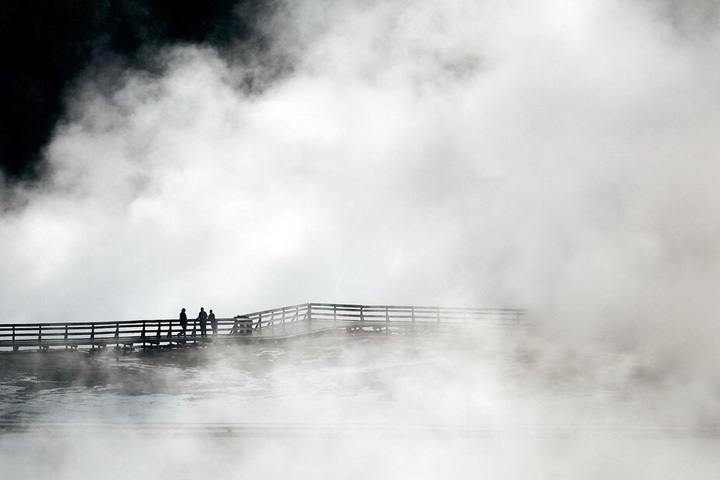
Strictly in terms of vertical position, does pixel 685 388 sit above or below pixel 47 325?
below


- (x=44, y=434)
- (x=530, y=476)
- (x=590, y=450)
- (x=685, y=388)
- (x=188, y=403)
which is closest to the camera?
(x=530, y=476)

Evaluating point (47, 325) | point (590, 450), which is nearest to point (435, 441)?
point (590, 450)

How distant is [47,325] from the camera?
59.0 feet

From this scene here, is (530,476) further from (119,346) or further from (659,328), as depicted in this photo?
(119,346)

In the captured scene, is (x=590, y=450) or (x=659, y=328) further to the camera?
(x=659, y=328)

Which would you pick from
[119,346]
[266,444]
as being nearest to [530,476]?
[266,444]

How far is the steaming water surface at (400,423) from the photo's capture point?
7.55 meters

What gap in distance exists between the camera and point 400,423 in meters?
8.83

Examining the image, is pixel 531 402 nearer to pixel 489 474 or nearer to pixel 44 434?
pixel 489 474

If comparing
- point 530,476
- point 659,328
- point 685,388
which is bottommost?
point 530,476

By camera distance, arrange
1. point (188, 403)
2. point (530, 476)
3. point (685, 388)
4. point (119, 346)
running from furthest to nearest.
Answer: point (119, 346)
point (188, 403)
point (685, 388)
point (530, 476)

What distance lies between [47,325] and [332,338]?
22.8 feet

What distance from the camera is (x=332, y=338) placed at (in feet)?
61.6

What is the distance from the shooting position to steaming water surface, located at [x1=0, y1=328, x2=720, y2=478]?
755 centimetres
